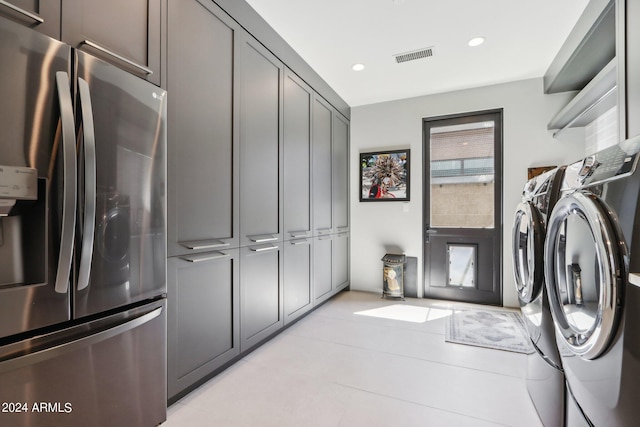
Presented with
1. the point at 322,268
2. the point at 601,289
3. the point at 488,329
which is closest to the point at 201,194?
the point at 601,289

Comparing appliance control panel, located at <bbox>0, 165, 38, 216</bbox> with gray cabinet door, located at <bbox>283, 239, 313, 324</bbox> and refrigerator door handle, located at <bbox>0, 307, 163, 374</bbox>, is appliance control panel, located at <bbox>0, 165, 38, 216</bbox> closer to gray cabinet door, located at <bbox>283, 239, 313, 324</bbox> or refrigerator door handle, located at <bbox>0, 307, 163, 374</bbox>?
refrigerator door handle, located at <bbox>0, 307, 163, 374</bbox>

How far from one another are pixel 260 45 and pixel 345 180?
217cm

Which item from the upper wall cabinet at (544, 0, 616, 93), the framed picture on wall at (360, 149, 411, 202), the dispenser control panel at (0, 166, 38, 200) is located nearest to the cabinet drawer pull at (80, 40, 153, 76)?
the dispenser control panel at (0, 166, 38, 200)

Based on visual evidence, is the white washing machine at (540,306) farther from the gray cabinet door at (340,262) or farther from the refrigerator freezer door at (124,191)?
the gray cabinet door at (340,262)

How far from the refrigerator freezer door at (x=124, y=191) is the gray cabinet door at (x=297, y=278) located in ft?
4.60

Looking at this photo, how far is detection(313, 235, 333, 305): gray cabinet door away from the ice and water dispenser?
2433mm

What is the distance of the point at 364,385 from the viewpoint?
1.88 meters

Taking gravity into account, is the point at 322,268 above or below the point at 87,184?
below

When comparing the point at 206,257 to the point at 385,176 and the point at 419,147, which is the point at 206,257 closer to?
the point at 385,176

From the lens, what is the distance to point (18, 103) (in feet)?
3.15

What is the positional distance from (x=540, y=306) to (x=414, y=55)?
8.16 ft

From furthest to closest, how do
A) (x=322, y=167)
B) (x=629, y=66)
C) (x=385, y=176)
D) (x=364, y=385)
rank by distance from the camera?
1. (x=385, y=176)
2. (x=322, y=167)
3. (x=364, y=385)
4. (x=629, y=66)

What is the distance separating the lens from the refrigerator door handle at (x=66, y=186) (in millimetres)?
1023

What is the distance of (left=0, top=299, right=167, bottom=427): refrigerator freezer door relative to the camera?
0.95 meters
